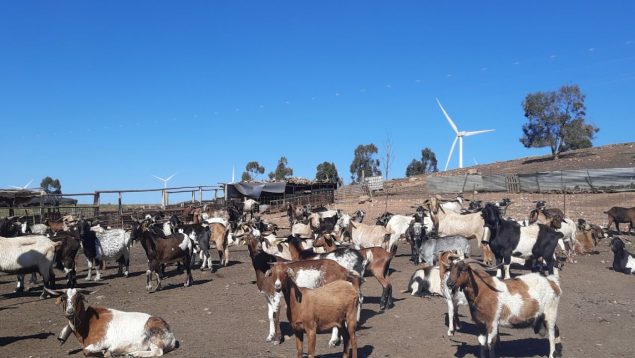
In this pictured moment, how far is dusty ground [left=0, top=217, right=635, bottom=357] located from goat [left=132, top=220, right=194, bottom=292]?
560mm

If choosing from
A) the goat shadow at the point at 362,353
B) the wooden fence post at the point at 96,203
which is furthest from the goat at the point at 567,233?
the wooden fence post at the point at 96,203

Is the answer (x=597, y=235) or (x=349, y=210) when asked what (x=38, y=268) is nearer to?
(x=597, y=235)

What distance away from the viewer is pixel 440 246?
632 inches

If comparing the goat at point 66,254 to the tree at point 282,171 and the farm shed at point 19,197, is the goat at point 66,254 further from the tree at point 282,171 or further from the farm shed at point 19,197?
the tree at point 282,171

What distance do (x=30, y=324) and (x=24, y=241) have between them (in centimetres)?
350

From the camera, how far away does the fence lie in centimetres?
3512

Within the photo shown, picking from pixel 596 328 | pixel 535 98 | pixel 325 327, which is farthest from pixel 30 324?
pixel 535 98

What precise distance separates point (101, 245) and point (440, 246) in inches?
417

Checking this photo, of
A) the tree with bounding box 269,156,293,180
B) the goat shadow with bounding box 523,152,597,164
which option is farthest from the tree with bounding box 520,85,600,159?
the tree with bounding box 269,156,293,180

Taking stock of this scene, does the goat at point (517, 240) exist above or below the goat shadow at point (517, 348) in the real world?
above

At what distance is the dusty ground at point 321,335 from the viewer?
8969 mm

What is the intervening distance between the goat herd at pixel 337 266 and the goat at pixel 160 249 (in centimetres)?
3

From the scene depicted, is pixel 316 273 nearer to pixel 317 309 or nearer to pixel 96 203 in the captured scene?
pixel 317 309

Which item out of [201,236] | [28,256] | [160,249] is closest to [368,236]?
[201,236]
